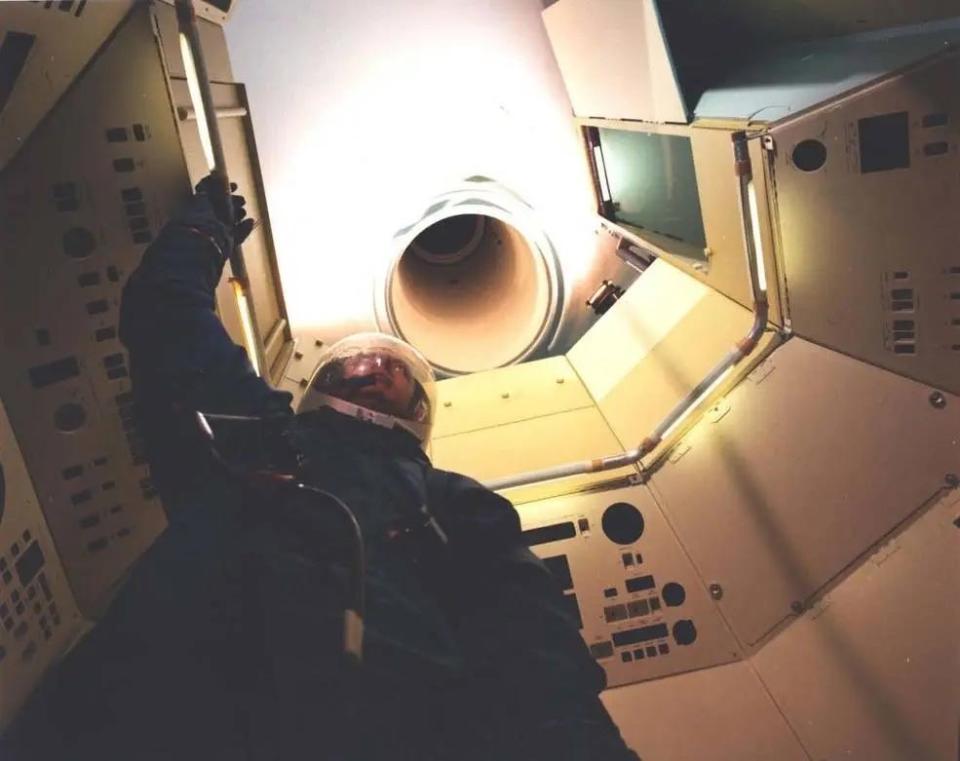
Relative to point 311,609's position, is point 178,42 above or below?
above

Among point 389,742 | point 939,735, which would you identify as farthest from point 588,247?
point 389,742

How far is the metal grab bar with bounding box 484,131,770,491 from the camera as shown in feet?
6.50

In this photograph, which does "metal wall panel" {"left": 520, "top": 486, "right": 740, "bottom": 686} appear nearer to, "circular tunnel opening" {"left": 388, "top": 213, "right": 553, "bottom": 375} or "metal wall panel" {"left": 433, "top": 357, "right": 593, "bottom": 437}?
"metal wall panel" {"left": 433, "top": 357, "right": 593, "bottom": 437}

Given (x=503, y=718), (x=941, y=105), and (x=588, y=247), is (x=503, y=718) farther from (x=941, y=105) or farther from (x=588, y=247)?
(x=588, y=247)

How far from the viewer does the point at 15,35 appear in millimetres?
1620

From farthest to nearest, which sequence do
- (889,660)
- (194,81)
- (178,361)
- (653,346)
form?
(653,346), (889,660), (194,81), (178,361)

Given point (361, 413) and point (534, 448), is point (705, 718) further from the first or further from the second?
point (361, 413)

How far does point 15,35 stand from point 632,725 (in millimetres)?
1836

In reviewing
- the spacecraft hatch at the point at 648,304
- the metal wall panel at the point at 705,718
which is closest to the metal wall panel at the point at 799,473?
the spacecraft hatch at the point at 648,304

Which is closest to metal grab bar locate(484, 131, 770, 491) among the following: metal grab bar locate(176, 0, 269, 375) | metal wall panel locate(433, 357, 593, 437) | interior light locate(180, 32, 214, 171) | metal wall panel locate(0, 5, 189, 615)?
metal wall panel locate(433, 357, 593, 437)

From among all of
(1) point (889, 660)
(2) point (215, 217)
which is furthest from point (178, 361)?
(1) point (889, 660)

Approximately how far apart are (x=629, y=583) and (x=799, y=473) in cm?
47

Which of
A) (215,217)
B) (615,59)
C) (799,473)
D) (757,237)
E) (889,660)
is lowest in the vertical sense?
(889,660)

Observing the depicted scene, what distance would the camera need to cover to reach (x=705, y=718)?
6.86ft
